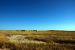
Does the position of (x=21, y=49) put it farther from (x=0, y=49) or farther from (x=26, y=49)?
→ (x=0, y=49)

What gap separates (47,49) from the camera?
1430 centimetres

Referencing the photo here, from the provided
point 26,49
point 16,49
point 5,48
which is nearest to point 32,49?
point 26,49

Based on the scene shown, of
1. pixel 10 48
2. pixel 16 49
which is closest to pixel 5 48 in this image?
pixel 10 48

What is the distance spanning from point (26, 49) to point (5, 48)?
247cm

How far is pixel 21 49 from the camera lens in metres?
14.2

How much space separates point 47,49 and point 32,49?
4.54 feet

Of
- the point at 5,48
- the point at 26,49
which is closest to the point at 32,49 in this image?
the point at 26,49

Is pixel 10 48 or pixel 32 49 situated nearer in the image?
pixel 32 49

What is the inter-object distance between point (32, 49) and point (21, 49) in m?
1.00

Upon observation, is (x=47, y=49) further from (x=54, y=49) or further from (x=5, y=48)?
(x=5, y=48)

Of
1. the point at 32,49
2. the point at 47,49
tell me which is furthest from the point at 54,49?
the point at 32,49

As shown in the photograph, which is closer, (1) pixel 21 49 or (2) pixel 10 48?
(1) pixel 21 49

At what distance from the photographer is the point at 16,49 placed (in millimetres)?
14359

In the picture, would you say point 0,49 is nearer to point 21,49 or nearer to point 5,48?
point 5,48
